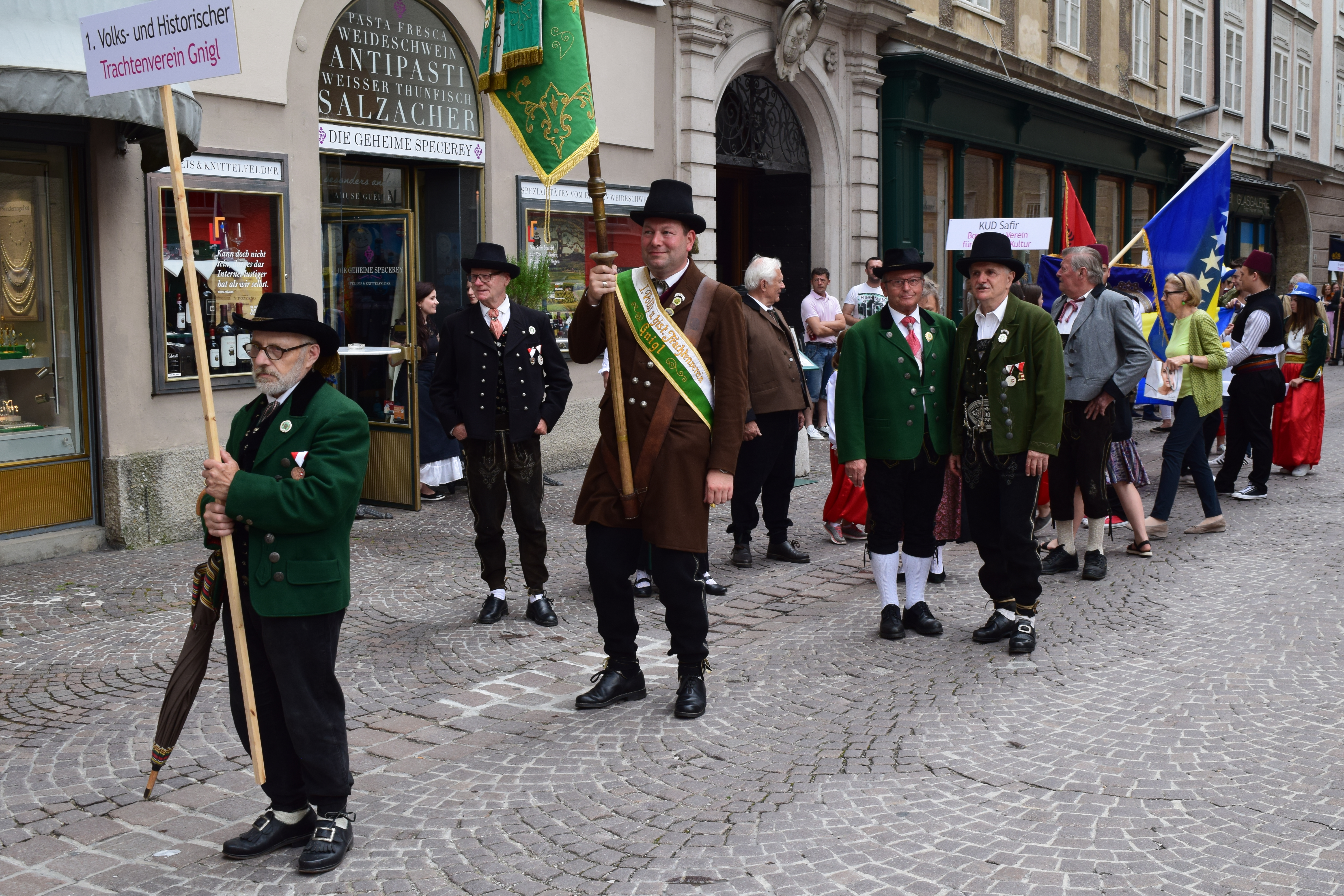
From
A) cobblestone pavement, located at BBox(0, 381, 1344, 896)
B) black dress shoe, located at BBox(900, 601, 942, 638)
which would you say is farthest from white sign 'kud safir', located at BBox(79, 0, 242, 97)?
black dress shoe, located at BBox(900, 601, 942, 638)

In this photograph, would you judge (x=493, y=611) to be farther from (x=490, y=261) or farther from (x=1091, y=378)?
(x=1091, y=378)

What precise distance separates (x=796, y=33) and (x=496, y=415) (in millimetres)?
9948

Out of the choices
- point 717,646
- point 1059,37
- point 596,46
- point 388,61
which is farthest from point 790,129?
point 717,646

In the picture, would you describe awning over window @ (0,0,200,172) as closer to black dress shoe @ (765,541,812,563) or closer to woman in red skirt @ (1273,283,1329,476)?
black dress shoe @ (765,541,812,563)

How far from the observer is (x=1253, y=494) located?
11.0 metres

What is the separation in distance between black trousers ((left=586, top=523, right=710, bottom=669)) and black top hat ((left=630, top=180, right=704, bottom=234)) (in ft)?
4.06

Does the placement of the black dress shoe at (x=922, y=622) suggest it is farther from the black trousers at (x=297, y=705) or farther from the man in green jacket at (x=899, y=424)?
the black trousers at (x=297, y=705)

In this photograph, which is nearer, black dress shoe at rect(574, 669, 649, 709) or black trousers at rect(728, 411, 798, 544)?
black dress shoe at rect(574, 669, 649, 709)

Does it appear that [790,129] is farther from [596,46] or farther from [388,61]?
[388,61]

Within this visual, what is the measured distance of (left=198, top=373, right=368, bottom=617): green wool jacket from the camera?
356 cm

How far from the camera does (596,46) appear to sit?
40.9ft

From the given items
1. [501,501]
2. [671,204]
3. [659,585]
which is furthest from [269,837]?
[501,501]

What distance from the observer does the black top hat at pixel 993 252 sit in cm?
597

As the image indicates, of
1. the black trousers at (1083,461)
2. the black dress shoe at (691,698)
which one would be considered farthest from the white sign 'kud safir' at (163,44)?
the black trousers at (1083,461)
